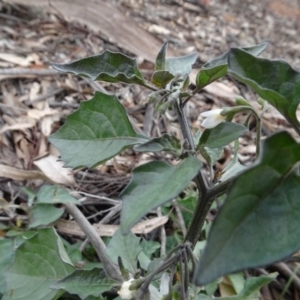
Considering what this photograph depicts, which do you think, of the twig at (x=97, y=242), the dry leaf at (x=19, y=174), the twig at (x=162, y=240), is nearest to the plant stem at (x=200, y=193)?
the twig at (x=97, y=242)

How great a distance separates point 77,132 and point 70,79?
911 mm

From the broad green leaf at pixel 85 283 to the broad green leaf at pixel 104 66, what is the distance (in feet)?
1.00

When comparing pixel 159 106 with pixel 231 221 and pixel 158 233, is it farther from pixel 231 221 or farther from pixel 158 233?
pixel 158 233

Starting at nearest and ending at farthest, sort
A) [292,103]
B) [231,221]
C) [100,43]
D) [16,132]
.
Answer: [231,221] → [292,103] → [16,132] → [100,43]

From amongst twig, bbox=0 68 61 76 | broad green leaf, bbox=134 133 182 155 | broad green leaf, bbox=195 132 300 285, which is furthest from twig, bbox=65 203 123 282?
twig, bbox=0 68 61 76

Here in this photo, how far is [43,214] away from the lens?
1.06m

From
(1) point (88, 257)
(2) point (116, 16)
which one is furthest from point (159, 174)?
(2) point (116, 16)

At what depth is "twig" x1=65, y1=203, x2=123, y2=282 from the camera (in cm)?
90

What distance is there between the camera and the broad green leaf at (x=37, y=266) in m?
0.89

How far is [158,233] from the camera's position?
3.79 ft

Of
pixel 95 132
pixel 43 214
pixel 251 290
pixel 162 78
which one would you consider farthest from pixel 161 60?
pixel 43 214

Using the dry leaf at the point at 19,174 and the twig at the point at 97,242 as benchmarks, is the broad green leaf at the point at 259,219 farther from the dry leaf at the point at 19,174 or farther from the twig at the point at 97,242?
the dry leaf at the point at 19,174

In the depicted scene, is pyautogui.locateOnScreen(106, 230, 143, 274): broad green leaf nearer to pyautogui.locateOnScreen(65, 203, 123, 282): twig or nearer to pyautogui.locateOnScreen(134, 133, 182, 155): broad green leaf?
pyautogui.locateOnScreen(65, 203, 123, 282): twig

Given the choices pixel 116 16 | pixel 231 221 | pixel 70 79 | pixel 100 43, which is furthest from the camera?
pixel 116 16
